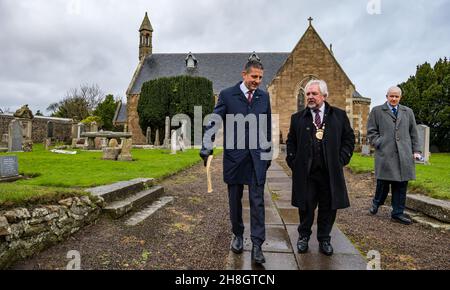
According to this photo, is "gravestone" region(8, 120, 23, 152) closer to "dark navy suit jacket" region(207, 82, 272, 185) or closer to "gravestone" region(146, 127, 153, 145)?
"gravestone" region(146, 127, 153, 145)

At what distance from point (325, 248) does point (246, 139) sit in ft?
4.61

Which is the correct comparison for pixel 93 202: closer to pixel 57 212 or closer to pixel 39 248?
pixel 57 212

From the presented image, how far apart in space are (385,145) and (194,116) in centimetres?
2334

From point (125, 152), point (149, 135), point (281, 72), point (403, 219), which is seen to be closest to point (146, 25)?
point (149, 135)

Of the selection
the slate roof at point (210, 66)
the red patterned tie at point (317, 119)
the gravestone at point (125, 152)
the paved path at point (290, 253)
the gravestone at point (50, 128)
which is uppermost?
the slate roof at point (210, 66)

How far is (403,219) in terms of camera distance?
14.9ft

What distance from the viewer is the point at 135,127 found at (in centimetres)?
3331

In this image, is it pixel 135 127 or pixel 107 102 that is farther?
pixel 107 102

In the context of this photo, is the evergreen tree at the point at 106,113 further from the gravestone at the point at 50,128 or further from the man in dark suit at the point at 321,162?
the man in dark suit at the point at 321,162

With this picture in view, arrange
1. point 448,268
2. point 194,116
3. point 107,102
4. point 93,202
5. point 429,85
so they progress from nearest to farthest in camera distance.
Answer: point 448,268 → point 93,202 → point 194,116 → point 429,85 → point 107,102

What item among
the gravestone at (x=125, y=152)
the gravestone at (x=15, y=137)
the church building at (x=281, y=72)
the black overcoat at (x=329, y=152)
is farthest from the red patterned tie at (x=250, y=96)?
the church building at (x=281, y=72)

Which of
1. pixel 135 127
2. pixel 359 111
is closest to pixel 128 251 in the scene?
pixel 359 111

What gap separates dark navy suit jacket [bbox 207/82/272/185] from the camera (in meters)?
3.21

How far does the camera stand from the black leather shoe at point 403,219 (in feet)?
14.8
